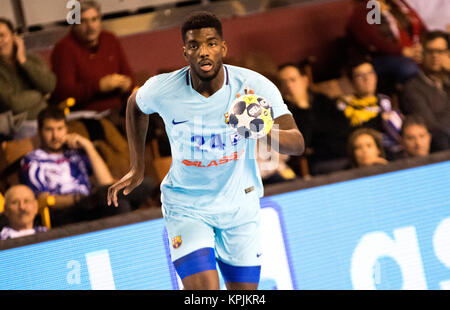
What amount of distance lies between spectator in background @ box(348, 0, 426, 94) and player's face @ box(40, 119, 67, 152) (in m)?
2.55

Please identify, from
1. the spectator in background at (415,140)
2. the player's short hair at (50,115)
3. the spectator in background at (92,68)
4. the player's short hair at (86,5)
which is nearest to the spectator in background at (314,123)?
the spectator in background at (415,140)

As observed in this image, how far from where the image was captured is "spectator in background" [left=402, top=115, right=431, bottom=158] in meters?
4.67

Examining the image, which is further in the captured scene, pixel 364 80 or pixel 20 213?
pixel 364 80

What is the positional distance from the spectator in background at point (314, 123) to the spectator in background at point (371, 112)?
103mm

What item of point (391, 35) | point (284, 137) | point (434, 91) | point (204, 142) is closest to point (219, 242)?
point (204, 142)

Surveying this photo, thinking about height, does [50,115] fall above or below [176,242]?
above

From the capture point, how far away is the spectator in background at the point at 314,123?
4621 millimetres

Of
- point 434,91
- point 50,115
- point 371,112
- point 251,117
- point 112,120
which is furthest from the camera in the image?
point 434,91

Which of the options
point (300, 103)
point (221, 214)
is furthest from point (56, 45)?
point (221, 214)

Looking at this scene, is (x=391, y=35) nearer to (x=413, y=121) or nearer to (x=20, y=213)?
(x=413, y=121)

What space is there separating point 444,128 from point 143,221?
8.05ft

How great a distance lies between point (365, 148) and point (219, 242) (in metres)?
1.65

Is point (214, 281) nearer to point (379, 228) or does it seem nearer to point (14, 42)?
point (379, 228)

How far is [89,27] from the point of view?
4.65 m
